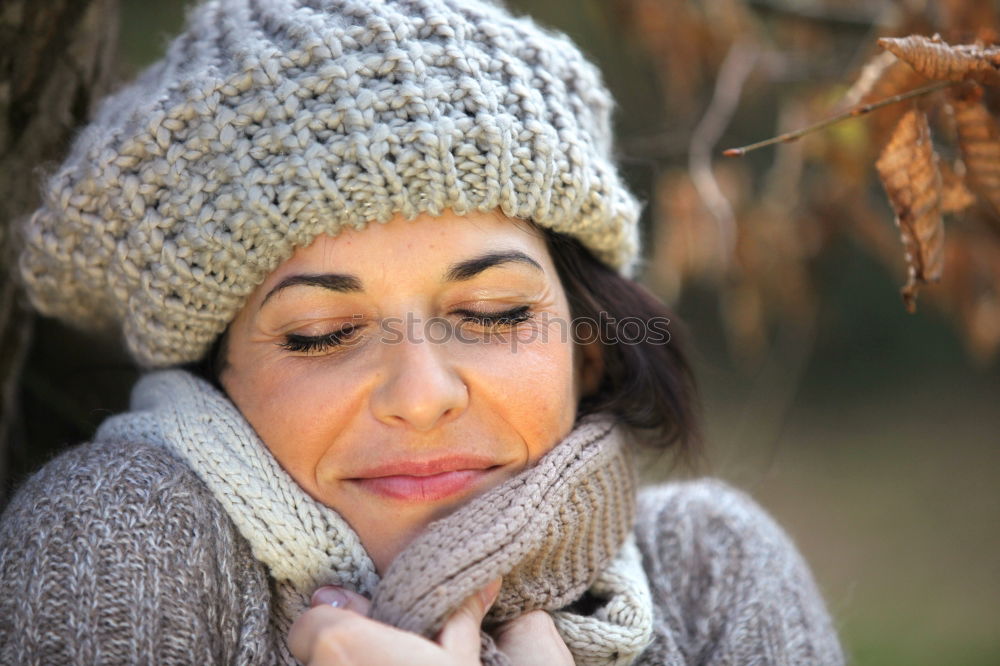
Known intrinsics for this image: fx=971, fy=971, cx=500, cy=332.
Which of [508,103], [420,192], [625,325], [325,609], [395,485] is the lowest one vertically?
[325,609]

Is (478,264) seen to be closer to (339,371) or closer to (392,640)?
(339,371)

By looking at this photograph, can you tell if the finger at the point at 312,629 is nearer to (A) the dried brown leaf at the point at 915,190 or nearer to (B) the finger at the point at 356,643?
(B) the finger at the point at 356,643

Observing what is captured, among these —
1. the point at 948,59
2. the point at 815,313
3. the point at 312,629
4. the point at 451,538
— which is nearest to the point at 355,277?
the point at 451,538

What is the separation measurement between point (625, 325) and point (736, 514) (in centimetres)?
47

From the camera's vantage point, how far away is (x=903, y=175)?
1.68 metres

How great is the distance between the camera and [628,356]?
2055mm

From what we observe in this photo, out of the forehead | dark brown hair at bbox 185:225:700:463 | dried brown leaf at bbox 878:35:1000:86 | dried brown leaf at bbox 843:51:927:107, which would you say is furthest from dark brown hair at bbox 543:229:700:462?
dried brown leaf at bbox 878:35:1000:86

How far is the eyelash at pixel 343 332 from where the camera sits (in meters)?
1.70

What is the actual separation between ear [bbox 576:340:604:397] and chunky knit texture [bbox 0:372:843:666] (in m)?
0.18

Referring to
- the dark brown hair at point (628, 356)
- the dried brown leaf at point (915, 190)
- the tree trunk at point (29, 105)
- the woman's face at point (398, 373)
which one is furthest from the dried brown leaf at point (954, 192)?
the tree trunk at point (29, 105)

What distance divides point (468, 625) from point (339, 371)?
1.56 feet

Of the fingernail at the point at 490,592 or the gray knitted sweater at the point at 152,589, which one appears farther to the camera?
the fingernail at the point at 490,592

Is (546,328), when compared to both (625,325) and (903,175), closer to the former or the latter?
(625,325)

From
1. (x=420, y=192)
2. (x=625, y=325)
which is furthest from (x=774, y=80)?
(x=420, y=192)
